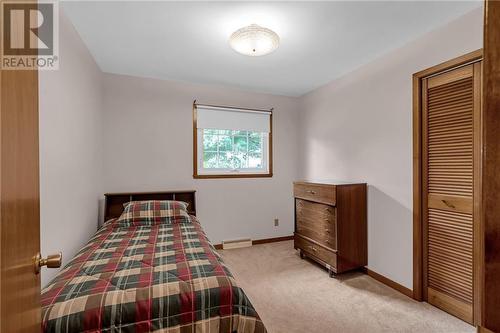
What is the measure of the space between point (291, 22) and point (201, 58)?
1097 mm

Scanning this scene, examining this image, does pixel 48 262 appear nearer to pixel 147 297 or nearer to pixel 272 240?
pixel 147 297

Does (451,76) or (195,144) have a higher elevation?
(451,76)

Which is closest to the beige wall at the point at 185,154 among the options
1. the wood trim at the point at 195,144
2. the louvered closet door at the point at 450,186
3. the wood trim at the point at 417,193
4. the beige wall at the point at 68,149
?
the wood trim at the point at 195,144

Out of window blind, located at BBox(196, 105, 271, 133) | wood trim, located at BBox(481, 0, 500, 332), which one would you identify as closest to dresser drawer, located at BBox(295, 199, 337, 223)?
window blind, located at BBox(196, 105, 271, 133)

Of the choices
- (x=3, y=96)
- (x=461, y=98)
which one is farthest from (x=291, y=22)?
(x=3, y=96)

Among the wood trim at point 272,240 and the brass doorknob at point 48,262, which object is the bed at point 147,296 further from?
the wood trim at point 272,240

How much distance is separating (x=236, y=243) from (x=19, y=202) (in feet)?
10.4

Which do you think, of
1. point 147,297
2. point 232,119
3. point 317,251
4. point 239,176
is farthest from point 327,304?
point 232,119

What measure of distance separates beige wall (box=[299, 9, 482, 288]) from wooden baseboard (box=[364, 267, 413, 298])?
0.04 m

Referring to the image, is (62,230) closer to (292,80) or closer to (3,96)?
(3,96)

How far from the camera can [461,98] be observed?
193 centimetres

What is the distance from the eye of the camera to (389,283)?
2.46 metres

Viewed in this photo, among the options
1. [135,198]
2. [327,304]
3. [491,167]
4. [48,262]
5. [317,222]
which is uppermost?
[491,167]

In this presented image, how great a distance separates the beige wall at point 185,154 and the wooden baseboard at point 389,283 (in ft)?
4.96
